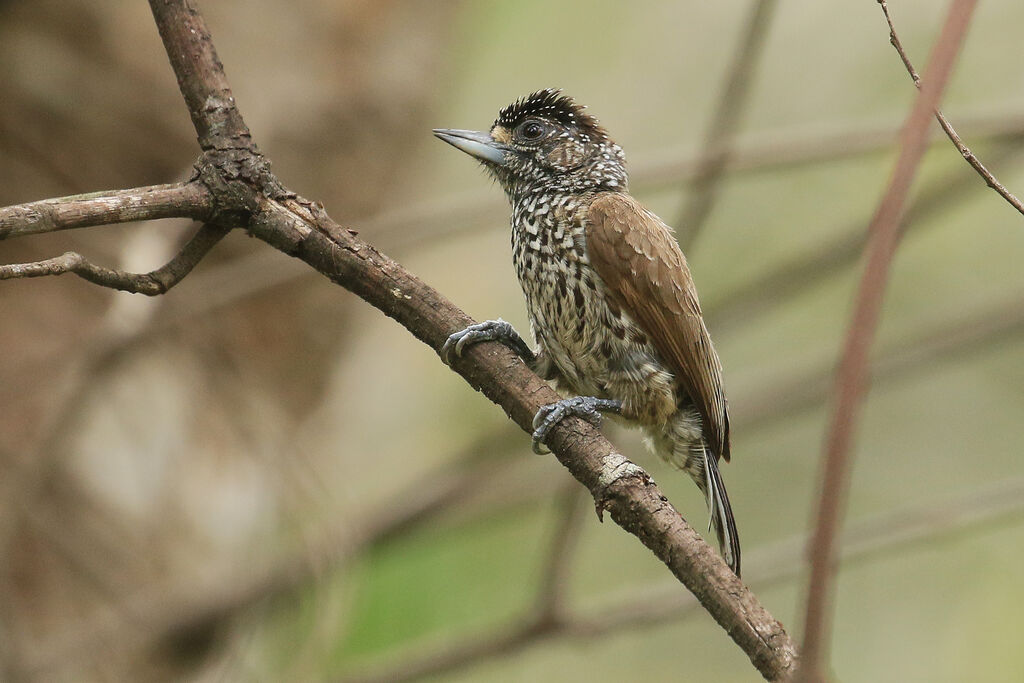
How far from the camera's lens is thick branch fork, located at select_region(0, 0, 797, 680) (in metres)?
1.83

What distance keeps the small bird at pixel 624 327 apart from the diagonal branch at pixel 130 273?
34.0 inches

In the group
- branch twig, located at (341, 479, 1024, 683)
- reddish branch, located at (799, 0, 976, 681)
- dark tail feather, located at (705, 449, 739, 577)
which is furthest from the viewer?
branch twig, located at (341, 479, 1024, 683)

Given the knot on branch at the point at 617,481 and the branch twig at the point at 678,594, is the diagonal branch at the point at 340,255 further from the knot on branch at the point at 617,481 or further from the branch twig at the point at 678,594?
the branch twig at the point at 678,594

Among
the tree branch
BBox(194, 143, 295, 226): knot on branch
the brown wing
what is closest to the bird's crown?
the brown wing

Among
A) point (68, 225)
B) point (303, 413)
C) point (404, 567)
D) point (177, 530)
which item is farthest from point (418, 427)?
point (68, 225)

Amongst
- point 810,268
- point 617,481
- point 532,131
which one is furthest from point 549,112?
point 617,481

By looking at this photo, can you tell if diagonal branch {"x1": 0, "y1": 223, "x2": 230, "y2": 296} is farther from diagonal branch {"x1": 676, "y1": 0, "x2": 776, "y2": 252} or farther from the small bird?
diagonal branch {"x1": 676, "y1": 0, "x2": 776, "y2": 252}

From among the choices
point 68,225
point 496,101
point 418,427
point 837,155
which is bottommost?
point 68,225

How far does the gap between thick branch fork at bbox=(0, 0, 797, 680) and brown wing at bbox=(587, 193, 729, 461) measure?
0.76 m

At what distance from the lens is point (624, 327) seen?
2.89 m

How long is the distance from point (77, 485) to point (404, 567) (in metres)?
2.03

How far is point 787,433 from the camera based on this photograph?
25.4 ft

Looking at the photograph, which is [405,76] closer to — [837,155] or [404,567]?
[837,155]

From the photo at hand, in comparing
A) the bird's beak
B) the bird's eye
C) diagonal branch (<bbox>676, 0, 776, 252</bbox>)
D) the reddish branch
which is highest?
diagonal branch (<bbox>676, 0, 776, 252</bbox>)
